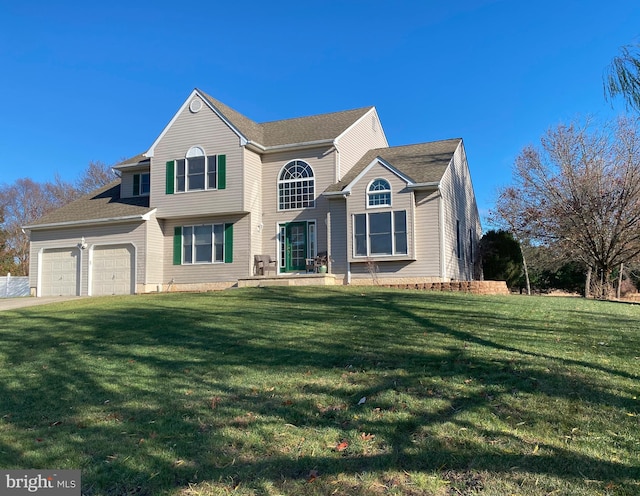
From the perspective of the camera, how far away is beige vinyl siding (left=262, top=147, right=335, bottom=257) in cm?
1898

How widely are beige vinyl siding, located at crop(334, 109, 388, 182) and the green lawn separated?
11.9m

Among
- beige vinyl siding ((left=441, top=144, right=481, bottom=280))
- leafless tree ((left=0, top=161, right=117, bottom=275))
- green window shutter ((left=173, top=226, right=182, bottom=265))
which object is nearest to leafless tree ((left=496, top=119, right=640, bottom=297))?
beige vinyl siding ((left=441, top=144, right=481, bottom=280))

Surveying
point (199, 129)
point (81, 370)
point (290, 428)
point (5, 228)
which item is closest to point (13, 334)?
point (81, 370)

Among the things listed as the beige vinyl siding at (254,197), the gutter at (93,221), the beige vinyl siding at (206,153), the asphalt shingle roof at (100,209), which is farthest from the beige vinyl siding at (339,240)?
the asphalt shingle roof at (100,209)

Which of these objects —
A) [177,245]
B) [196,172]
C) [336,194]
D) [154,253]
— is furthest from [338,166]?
[154,253]

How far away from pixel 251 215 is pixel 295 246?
81.2 inches

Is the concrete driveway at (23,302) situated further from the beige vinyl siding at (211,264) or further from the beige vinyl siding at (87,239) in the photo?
the beige vinyl siding at (211,264)

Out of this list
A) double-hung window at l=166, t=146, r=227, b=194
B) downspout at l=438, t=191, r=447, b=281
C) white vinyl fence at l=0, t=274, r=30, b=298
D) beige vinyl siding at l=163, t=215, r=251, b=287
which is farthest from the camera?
white vinyl fence at l=0, t=274, r=30, b=298

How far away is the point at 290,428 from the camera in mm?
4168

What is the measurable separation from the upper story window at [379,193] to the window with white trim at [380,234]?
1.26 feet

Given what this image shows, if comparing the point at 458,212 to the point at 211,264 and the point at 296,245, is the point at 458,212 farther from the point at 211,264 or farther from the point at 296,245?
the point at 211,264

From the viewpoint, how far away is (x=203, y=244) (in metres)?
20.0

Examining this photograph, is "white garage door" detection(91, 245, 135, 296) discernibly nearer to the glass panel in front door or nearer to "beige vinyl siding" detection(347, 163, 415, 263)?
the glass panel in front door

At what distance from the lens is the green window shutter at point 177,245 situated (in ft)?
66.2
